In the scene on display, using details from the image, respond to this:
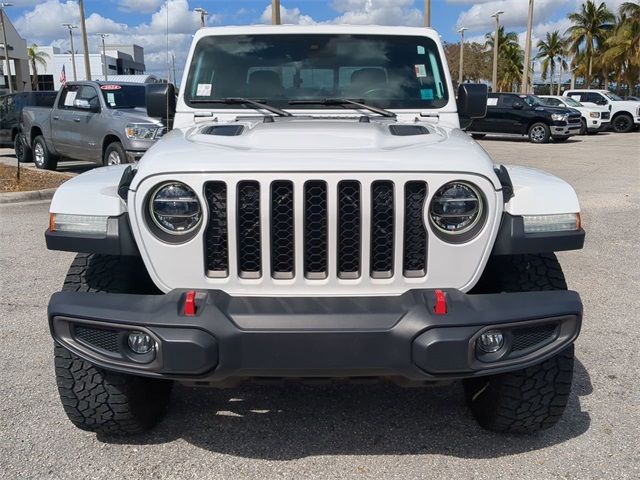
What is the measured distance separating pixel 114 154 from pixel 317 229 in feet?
29.9

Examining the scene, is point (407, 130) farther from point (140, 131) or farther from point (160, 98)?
point (140, 131)

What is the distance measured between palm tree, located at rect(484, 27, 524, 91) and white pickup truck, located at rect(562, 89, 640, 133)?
39.9 meters

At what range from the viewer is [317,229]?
8.37 feet

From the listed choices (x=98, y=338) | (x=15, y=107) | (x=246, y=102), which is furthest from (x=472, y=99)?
(x=15, y=107)

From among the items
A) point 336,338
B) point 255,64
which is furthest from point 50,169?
point 336,338

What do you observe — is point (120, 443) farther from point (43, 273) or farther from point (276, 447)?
point (43, 273)

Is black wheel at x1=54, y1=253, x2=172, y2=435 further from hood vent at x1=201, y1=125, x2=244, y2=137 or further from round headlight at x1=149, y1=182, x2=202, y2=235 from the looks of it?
hood vent at x1=201, y1=125, x2=244, y2=137

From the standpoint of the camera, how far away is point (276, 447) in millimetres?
3037

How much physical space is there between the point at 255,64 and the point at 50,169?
34.7 ft

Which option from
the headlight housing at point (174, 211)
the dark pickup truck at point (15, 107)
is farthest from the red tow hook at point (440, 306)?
the dark pickup truck at point (15, 107)

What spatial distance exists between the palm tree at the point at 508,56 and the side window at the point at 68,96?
58.3 meters

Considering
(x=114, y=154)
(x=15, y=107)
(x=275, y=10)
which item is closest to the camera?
(x=114, y=154)

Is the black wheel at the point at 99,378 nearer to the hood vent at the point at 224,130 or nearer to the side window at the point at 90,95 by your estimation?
the hood vent at the point at 224,130

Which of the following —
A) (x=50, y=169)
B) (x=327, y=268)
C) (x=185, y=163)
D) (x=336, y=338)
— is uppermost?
(x=185, y=163)
